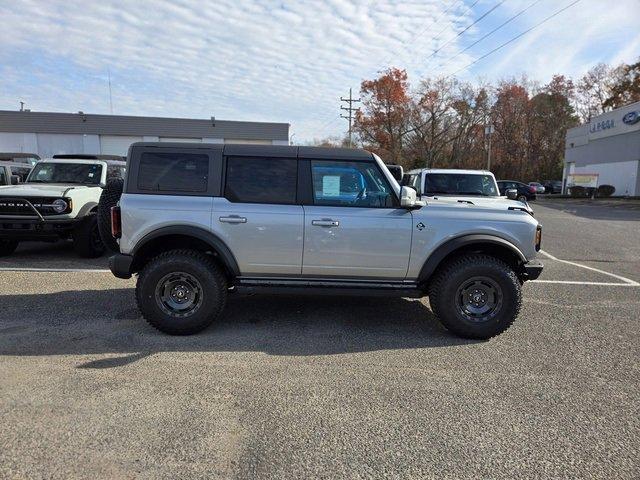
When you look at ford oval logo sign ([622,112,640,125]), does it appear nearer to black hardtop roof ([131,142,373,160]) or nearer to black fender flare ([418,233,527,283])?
black fender flare ([418,233,527,283])

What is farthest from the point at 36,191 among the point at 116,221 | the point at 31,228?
the point at 116,221

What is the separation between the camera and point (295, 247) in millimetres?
4562

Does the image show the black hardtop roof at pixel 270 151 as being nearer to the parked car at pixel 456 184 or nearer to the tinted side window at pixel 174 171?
the tinted side window at pixel 174 171

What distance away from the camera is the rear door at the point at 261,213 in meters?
4.52

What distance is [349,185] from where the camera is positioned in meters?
4.68

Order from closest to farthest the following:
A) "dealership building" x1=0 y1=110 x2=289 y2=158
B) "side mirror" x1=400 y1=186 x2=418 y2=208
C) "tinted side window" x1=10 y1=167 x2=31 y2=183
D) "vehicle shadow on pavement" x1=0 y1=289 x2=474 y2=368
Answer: "vehicle shadow on pavement" x1=0 y1=289 x2=474 y2=368
"side mirror" x1=400 y1=186 x2=418 y2=208
"tinted side window" x1=10 y1=167 x2=31 y2=183
"dealership building" x1=0 y1=110 x2=289 y2=158

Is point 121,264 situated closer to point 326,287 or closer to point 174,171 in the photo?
point 174,171

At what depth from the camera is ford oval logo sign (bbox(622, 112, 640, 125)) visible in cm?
3399

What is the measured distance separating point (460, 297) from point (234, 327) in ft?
7.94

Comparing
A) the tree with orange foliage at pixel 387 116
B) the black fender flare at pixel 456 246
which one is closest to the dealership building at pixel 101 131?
the tree with orange foliage at pixel 387 116

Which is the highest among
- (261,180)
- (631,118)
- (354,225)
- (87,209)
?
(631,118)

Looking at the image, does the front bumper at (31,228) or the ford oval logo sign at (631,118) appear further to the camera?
the ford oval logo sign at (631,118)

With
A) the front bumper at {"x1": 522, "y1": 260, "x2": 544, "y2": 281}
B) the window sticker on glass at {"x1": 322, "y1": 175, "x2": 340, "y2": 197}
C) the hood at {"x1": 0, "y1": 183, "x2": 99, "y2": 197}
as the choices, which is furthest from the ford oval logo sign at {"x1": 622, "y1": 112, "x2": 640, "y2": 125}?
the hood at {"x1": 0, "y1": 183, "x2": 99, "y2": 197}

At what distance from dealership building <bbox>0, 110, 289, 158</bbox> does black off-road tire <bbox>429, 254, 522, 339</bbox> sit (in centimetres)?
3989
